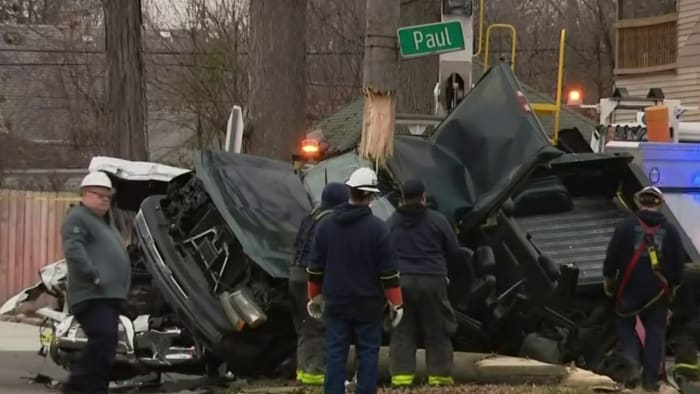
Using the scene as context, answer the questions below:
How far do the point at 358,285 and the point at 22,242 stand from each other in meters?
10.8

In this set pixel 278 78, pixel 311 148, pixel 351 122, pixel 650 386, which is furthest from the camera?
pixel 351 122

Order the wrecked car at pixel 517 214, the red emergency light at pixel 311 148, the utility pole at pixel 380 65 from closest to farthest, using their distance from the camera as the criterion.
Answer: the wrecked car at pixel 517 214
the utility pole at pixel 380 65
the red emergency light at pixel 311 148

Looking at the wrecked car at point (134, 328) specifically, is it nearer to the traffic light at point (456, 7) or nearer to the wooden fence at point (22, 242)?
the traffic light at point (456, 7)

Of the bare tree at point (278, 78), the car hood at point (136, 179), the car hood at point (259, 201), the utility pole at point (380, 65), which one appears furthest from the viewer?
the bare tree at point (278, 78)

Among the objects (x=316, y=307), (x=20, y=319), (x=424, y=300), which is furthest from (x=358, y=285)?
(x=20, y=319)

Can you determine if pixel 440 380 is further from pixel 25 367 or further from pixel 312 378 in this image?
pixel 25 367

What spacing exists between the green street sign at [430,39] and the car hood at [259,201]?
5.09 feet

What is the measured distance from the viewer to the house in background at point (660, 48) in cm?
2462

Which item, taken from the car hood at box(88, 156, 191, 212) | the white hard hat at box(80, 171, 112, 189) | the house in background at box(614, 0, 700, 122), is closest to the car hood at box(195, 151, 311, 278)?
the car hood at box(88, 156, 191, 212)

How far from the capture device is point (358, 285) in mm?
7844

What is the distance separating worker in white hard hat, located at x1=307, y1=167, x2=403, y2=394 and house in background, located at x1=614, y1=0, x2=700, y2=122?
58.3 ft

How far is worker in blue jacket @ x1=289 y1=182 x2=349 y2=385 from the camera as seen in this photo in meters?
8.58

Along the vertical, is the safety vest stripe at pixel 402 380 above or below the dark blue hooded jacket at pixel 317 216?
below

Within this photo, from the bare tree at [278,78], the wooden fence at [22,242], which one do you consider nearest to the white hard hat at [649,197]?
the bare tree at [278,78]
